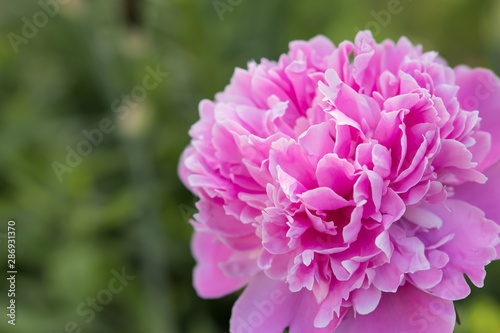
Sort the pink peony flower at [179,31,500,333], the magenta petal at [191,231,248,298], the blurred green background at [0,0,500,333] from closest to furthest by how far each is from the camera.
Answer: the pink peony flower at [179,31,500,333] → the magenta petal at [191,231,248,298] → the blurred green background at [0,0,500,333]

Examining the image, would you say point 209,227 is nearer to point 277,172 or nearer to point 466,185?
point 277,172

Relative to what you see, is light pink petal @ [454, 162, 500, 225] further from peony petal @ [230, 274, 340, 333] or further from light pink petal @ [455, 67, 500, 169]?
peony petal @ [230, 274, 340, 333]

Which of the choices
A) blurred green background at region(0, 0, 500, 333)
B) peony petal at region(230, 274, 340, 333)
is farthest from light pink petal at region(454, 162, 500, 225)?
blurred green background at region(0, 0, 500, 333)

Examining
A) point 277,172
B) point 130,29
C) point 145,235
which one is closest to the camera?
point 277,172

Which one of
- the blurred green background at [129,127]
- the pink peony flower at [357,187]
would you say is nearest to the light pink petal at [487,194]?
the pink peony flower at [357,187]

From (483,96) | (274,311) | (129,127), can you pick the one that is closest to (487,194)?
(483,96)

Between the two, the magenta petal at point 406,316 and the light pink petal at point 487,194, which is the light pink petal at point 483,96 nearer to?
the light pink petal at point 487,194

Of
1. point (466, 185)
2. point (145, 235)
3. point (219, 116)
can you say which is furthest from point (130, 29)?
point (466, 185)
